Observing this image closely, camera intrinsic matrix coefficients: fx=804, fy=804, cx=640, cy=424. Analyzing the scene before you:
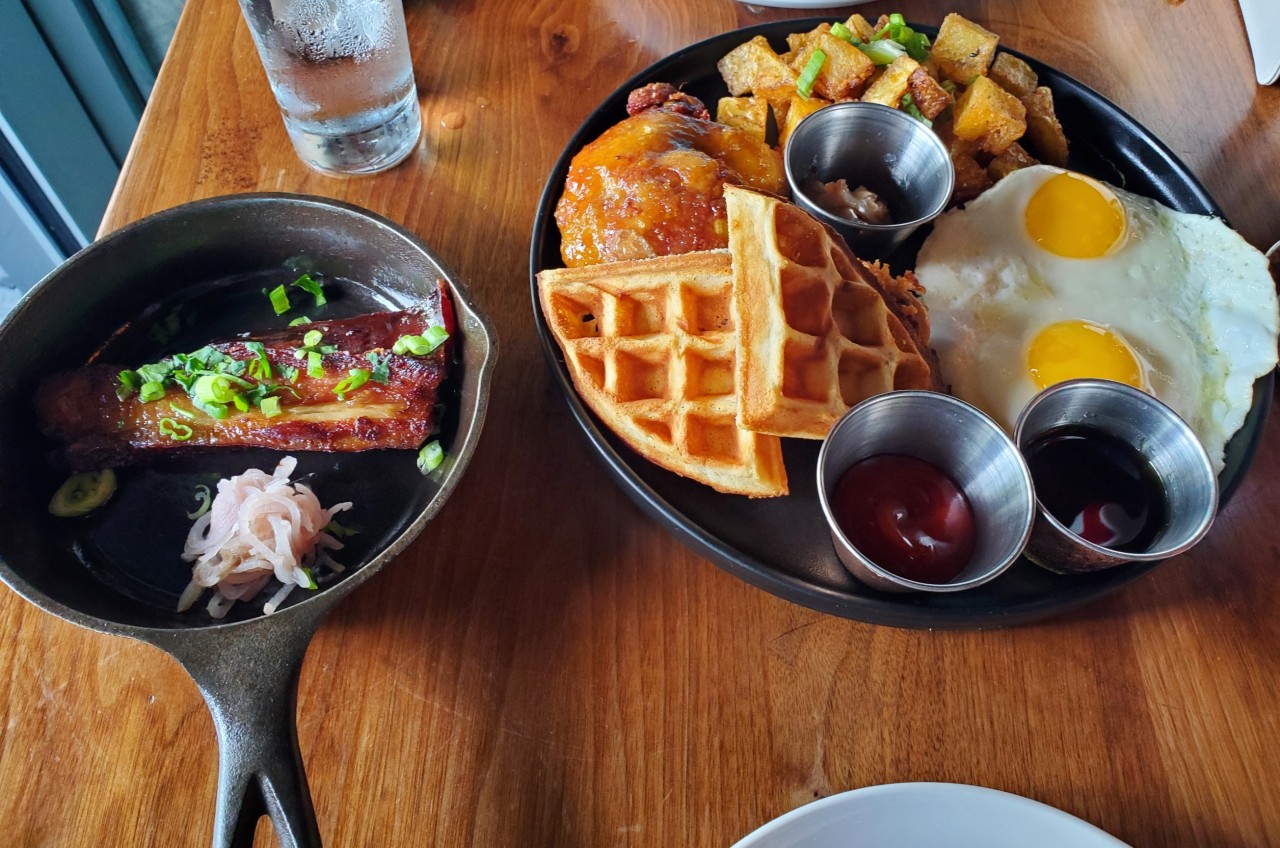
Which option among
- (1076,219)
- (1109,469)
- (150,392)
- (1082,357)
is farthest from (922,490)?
(150,392)

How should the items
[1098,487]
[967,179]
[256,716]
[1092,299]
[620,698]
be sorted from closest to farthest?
[256,716] → [620,698] → [1098,487] → [1092,299] → [967,179]

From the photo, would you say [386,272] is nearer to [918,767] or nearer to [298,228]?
[298,228]

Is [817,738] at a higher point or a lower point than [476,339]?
lower

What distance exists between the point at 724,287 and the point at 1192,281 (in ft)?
3.58

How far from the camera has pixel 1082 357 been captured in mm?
1643

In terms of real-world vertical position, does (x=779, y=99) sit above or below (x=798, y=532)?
above

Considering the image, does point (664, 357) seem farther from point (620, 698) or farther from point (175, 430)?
point (175, 430)

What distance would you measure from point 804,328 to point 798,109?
63 centimetres

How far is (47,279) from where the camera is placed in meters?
1.37

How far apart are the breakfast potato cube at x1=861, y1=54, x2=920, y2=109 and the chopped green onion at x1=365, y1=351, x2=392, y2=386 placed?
1202mm

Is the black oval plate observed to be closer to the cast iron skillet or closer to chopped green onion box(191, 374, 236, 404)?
the cast iron skillet

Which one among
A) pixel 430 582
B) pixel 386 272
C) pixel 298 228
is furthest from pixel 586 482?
pixel 298 228

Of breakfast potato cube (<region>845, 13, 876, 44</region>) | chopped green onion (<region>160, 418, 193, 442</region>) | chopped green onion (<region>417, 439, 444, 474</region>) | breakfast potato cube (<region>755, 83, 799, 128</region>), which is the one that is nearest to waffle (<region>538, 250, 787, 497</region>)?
chopped green onion (<region>417, 439, 444, 474</region>)

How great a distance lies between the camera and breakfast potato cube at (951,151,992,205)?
186cm
